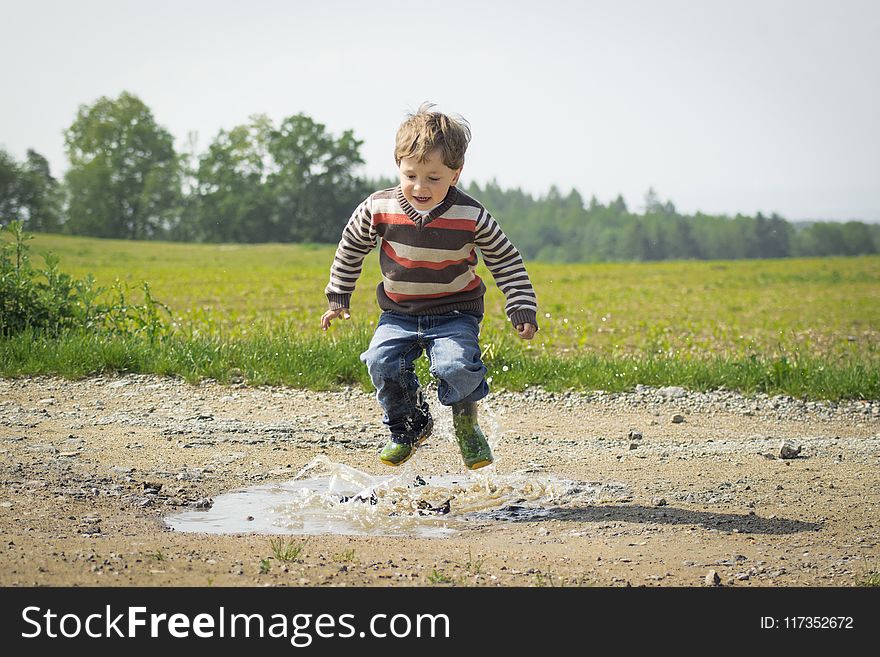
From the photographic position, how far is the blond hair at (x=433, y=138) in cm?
445

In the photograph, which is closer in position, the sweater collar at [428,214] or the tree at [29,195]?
the sweater collar at [428,214]

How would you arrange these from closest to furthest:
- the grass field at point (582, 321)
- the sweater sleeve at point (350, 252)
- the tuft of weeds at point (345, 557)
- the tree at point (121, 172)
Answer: the tuft of weeds at point (345, 557) < the sweater sleeve at point (350, 252) < the grass field at point (582, 321) < the tree at point (121, 172)

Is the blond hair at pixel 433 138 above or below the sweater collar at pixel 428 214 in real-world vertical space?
above

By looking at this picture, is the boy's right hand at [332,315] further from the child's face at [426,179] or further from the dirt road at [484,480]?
the dirt road at [484,480]

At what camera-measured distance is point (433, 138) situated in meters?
4.44

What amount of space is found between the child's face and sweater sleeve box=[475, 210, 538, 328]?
0.76ft

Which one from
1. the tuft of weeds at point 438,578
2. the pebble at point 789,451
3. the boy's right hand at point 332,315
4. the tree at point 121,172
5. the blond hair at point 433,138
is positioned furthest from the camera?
the tree at point 121,172

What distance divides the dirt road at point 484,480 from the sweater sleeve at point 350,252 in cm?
99

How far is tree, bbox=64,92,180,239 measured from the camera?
48281mm

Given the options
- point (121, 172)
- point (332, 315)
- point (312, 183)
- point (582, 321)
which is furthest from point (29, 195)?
point (332, 315)

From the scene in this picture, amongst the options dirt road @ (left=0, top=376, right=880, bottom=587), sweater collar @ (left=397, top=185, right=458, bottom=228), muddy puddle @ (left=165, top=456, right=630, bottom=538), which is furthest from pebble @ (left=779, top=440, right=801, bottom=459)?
sweater collar @ (left=397, top=185, right=458, bottom=228)

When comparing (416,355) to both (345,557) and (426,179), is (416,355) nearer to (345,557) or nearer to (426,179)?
(426,179)

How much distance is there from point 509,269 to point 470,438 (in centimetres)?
78

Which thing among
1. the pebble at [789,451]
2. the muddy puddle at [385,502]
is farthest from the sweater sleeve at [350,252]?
the pebble at [789,451]
